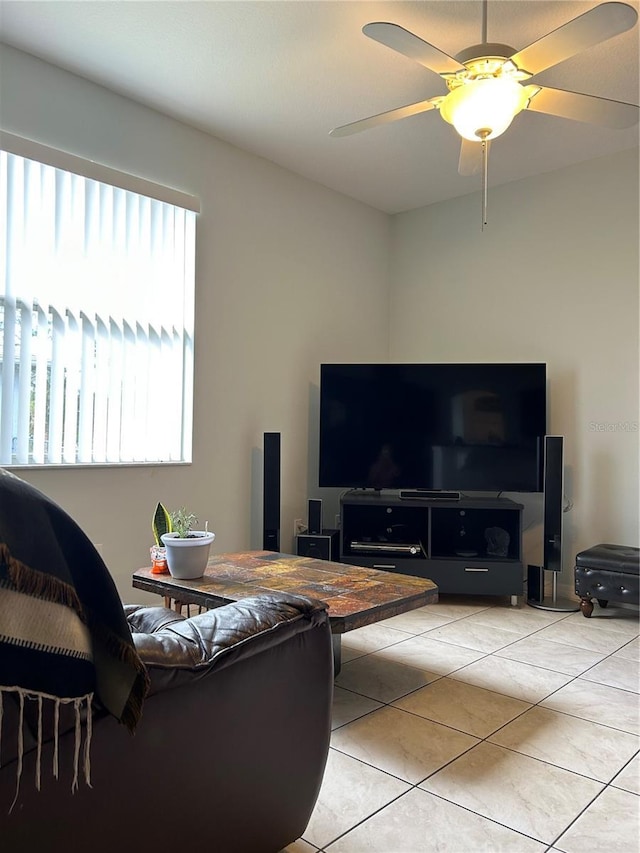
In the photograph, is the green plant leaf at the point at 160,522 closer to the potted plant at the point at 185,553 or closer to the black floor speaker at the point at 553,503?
the potted plant at the point at 185,553

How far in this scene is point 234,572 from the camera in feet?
8.43

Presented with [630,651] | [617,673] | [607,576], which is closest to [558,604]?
[607,576]

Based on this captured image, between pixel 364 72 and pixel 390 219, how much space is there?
2065mm

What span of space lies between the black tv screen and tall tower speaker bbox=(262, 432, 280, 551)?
457 mm

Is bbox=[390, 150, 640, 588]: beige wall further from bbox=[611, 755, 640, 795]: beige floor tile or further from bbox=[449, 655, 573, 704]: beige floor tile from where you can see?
bbox=[611, 755, 640, 795]: beige floor tile

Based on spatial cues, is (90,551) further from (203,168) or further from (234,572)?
(203,168)

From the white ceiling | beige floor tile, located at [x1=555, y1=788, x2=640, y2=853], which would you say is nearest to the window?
the white ceiling

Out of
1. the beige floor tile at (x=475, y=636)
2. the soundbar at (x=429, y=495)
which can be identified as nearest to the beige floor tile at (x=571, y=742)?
the beige floor tile at (x=475, y=636)

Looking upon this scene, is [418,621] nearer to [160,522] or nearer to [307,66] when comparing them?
[160,522]

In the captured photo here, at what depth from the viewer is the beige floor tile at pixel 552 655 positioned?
2.71 meters

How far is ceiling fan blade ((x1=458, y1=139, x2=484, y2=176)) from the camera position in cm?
265

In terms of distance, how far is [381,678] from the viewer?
2.54m

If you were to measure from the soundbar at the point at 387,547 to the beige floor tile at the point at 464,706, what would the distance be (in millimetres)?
1351

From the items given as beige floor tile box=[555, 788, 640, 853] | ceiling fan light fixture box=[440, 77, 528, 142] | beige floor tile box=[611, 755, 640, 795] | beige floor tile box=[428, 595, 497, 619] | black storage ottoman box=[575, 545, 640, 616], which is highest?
ceiling fan light fixture box=[440, 77, 528, 142]
